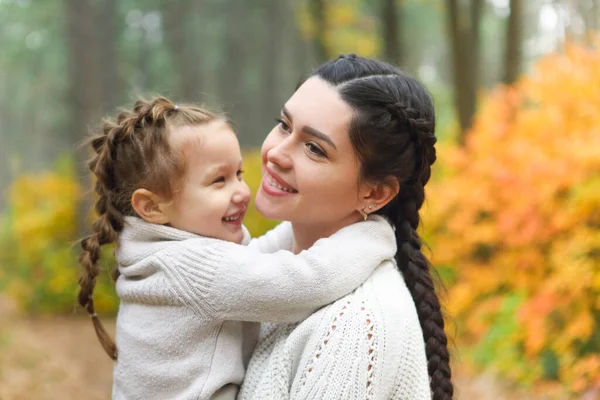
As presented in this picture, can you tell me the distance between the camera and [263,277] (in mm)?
1949

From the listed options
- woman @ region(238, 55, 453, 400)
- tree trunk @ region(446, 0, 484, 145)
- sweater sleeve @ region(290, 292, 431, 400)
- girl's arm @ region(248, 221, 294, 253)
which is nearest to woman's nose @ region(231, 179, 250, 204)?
woman @ region(238, 55, 453, 400)

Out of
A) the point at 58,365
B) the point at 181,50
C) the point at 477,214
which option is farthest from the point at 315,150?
the point at 181,50

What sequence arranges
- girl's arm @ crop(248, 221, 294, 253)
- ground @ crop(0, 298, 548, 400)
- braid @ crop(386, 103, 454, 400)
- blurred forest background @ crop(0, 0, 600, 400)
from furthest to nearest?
ground @ crop(0, 298, 548, 400), blurred forest background @ crop(0, 0, 600, 400), girl's arm @ crop(248, 221, 294, 253), braid @ crop(386, 103, 454, 400)

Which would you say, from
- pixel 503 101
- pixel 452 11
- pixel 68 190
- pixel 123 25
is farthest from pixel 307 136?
pixel 123 25

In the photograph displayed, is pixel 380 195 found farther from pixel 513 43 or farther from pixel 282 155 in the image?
pixel 513 43

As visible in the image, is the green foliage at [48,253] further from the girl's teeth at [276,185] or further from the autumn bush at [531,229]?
the girl's teeth at [276,185]

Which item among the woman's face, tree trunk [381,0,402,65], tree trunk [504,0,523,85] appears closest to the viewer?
the woman's face

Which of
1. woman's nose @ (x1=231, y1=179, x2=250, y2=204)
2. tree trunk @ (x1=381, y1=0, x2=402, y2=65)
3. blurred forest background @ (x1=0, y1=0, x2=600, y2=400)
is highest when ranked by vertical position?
tree trunk @ (x1=381, y1=0, x2=402, y2=65)

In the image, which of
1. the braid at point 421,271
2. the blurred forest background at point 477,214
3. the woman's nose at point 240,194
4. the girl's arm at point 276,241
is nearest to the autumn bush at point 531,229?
the blurred forest background at point 477,214

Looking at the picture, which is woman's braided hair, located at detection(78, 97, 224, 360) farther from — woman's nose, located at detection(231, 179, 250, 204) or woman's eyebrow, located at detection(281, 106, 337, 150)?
woman's eyebrow, located at detection(281, 106, 337, 150)

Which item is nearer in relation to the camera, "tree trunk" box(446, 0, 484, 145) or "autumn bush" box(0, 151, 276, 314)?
"tree trunk" box(446, 0, 484, 145)

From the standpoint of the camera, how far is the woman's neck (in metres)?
2.28

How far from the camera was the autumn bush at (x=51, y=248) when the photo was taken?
9.02m

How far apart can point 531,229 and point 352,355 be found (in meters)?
3.95
